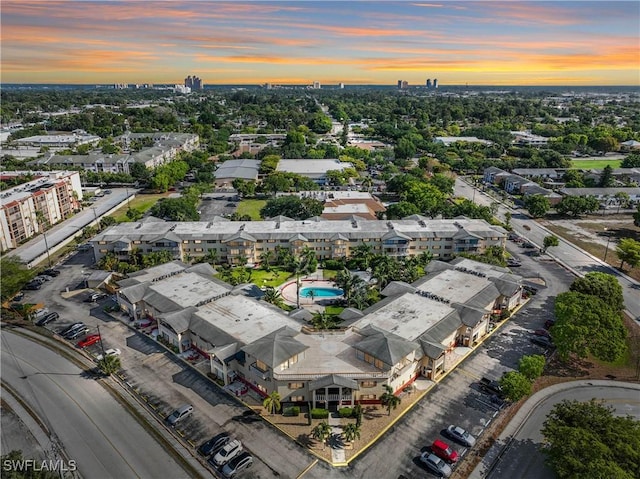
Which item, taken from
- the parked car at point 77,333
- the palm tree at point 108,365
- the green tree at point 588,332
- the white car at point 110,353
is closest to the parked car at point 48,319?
the parked car at point 77,333

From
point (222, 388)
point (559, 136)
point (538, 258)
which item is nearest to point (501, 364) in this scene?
point (222, 388)

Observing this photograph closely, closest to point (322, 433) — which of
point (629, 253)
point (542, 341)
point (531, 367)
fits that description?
point (531, 367)

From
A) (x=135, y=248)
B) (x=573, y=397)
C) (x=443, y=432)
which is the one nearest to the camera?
(x=443, y=432)

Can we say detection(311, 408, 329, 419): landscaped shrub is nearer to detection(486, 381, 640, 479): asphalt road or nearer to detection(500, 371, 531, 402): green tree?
detection(486, 381, 640, 479): asphalt road

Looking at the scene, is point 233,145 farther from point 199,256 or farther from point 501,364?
point 501,364

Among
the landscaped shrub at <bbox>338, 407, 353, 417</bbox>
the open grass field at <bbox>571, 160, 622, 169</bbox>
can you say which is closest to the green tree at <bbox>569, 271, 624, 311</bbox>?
the landscaped shrub at <bbox>338, 407, 353, 417</bbox>
